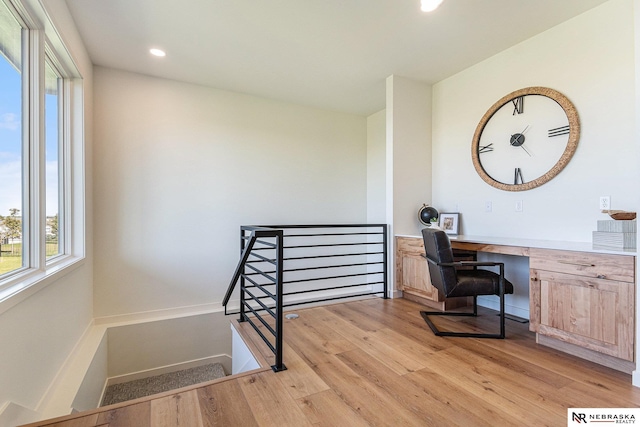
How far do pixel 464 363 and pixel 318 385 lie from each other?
3.22 feet

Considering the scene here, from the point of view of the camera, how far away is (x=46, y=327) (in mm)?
1871

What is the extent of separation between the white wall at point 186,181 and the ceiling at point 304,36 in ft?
1.25

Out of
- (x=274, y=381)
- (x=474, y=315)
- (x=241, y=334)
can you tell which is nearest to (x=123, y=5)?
(x=241, y=334)

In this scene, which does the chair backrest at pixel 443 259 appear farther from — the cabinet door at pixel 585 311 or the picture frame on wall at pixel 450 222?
the picture frame on wall at pixel 450 222

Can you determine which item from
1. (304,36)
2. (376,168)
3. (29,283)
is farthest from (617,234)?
(29,283)

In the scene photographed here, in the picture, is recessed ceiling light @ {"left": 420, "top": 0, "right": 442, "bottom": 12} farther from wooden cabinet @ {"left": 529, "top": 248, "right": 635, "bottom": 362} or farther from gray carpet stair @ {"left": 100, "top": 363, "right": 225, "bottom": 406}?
gray carpet stair @ {"left": 100, "top": 363, "right": 225, "bottom": 406}

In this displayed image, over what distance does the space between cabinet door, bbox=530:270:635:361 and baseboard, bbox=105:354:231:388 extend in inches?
128

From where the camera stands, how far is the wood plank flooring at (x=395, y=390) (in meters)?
1.45

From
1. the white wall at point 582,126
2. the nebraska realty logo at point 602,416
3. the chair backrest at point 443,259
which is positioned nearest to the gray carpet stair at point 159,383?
the chair backrest at point 443,259

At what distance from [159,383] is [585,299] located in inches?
154

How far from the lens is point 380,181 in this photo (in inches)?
181

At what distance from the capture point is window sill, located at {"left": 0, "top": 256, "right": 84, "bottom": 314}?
1.38 metres

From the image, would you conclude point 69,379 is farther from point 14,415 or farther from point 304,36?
point 304,36

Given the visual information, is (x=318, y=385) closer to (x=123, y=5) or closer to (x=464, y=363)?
(x=464, y=363)
